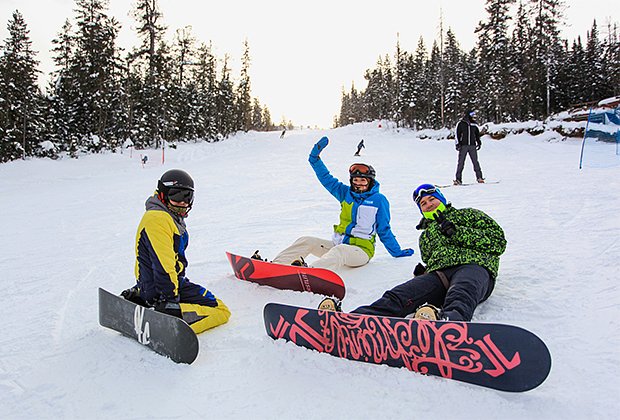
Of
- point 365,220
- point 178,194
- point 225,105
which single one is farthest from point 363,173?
point 225,105

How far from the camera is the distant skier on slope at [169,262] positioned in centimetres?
302

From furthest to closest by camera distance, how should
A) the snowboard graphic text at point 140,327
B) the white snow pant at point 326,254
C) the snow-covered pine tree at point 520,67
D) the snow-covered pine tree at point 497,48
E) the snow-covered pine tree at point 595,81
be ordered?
the snow-covered pine tree at point 595,81 < the snow-covered pine tree at point 497,48 < the snow-covered pine tree at point 520,67 < the white snow pant at point 326,254 < the snowboard graphic text at point 140,327

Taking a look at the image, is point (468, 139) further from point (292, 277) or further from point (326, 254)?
point (292, 277)

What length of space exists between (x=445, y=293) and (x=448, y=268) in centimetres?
20

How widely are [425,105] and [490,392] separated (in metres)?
47.2

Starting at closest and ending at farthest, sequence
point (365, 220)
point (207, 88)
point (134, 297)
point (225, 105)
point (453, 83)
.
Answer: point (134, 297) → point (365, 220) → point (453, 83) → point (207, 88) → point (225, 105)

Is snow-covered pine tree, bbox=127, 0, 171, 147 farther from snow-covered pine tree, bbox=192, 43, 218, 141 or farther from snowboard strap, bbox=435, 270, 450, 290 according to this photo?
snowboard strap, bbox=435, 270, 450, 290

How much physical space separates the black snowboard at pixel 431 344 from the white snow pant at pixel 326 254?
1.44m

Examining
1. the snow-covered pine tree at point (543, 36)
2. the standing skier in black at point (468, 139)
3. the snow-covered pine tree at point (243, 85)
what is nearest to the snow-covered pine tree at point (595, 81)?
the snow-covered pine tree at point (543, 36)

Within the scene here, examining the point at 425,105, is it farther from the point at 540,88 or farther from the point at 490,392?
the point at 490,392

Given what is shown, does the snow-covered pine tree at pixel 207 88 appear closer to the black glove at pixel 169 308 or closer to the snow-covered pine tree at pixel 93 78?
the snow-covered pine tree at pixel 93 78

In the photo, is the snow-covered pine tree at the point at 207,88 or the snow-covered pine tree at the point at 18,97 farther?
the snow-covered pine tree at the point at 207,88

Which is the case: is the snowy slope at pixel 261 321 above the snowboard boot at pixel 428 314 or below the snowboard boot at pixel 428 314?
below

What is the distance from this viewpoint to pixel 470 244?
129 inches
